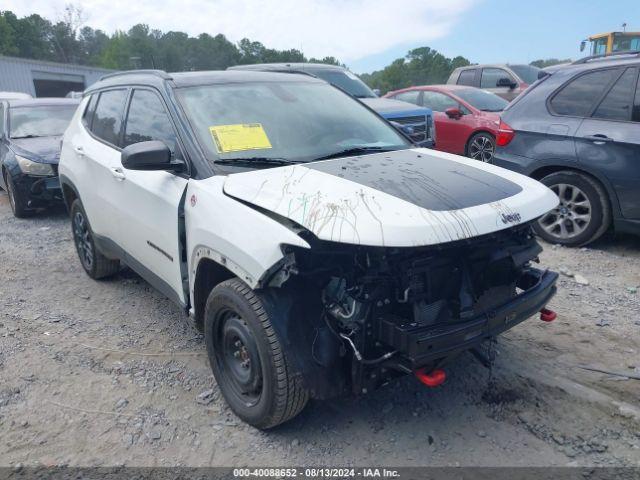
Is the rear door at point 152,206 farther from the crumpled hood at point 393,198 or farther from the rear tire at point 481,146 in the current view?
the rear tire at point 481,146

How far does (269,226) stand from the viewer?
2.46 metres

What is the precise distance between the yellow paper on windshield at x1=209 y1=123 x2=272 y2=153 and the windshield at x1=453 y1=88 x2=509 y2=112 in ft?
24.1

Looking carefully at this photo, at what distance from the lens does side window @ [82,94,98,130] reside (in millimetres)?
4668

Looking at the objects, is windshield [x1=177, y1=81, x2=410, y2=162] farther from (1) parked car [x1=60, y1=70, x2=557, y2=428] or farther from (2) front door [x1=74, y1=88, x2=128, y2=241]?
(2) front door [x1=74, y1=88, x2=128, y2=241]

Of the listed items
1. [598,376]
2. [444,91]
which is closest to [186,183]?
[598,376]

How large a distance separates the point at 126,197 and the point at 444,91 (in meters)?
7.79

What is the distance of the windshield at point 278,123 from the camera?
3137 mm

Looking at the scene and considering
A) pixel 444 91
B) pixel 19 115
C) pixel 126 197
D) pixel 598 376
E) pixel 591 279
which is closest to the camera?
pixel 598 376

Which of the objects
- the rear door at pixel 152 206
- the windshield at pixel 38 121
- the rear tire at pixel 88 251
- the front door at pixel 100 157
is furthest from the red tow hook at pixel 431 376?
the windshield at pixel 38 121

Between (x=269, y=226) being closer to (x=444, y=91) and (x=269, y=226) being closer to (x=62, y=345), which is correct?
(x=62, y=345)

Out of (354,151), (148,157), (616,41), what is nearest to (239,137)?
(148,157)

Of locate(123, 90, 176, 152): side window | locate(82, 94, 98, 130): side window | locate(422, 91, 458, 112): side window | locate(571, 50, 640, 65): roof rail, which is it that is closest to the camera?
locate(123, 90, 176, 152): side window

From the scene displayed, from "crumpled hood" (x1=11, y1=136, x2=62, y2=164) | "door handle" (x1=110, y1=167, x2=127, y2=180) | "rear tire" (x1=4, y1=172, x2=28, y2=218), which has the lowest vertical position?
"rear tire" (x1=4, y1=172, x2=28, y2=218)

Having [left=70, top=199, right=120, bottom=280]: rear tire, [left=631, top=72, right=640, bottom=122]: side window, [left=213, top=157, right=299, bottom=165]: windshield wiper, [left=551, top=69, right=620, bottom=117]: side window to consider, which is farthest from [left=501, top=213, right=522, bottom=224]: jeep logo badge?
[left=70, top=199, right=120, bottom=280]: rear tire
